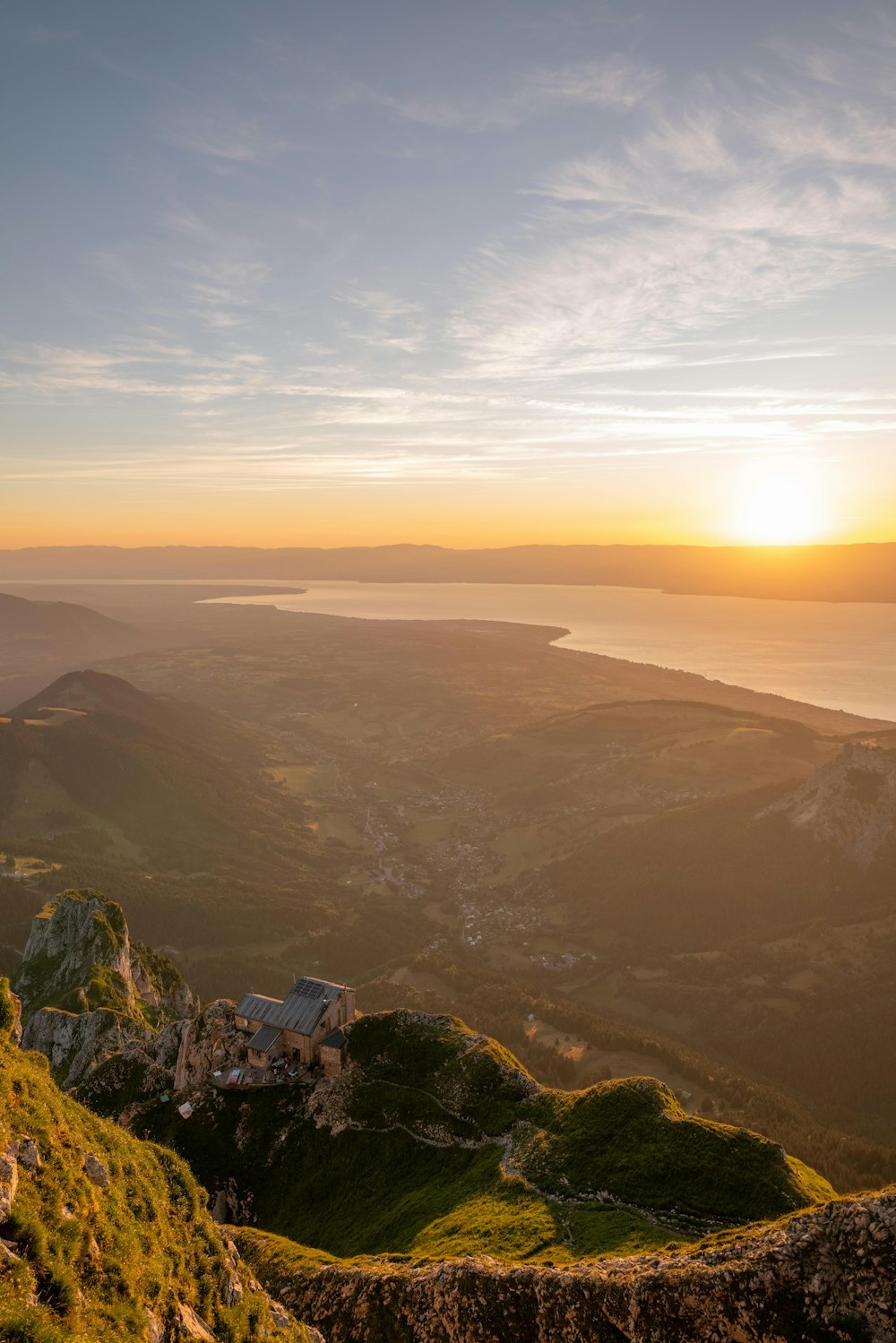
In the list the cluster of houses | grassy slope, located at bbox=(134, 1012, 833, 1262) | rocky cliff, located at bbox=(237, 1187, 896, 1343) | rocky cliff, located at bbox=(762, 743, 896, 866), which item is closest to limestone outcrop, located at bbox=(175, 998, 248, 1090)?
the cluster of houses

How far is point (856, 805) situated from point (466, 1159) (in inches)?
4351

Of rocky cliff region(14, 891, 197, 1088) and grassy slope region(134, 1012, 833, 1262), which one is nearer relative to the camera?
grassy slope region(134, 1012, 833, 1262)

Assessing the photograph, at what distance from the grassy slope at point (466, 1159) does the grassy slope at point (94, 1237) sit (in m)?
11.2

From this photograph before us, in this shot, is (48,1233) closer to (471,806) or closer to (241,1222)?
(241,1222)

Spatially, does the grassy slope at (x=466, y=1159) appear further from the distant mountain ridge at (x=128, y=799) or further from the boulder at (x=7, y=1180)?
the distant mountain ridge at (x=128, y=799)

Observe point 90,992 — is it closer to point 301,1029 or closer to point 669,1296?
point 301,1029

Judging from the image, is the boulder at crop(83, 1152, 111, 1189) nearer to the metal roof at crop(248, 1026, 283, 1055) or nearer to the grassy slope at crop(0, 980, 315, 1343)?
the grassy slope at crop(0, 980, 315, 1343)

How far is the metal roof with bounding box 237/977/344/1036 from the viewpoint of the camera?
49.9 metres

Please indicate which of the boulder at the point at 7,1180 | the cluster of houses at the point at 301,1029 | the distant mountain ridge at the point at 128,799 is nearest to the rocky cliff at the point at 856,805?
the distant mountain ridge at the point at 128,799

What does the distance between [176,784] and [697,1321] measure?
6765 inches

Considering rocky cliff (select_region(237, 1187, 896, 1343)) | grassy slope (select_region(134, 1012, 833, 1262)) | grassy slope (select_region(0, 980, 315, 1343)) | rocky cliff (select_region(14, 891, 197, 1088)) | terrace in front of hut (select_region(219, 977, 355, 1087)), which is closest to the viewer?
grassy slope (select_region(0, 980, 315, 1343))

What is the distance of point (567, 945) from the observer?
125625 mm

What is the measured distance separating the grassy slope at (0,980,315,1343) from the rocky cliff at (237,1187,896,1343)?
4500 millimetres

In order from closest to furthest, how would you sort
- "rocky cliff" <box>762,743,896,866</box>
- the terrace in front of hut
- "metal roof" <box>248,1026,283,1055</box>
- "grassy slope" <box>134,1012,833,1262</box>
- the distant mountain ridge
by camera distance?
"grassy slope" <box>134,1012,833,1262</box> < the terrace in front of hut < "metal roof" <box>248,1026,283,1055</box> < "rocky cliff" <box>762,743,896,866</box> < the distant mountain ridge
